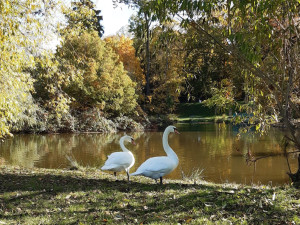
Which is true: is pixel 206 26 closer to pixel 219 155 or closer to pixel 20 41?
pixel 20 41

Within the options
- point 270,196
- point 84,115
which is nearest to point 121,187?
point 270,196

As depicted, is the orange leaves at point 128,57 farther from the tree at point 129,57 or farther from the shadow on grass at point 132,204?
the shadow on grass at point 132,204

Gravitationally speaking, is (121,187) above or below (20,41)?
below

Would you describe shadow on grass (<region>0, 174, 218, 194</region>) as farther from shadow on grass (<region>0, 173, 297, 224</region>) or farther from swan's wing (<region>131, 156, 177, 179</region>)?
swan's wing (<region>131, 156, 177, 179</region>)

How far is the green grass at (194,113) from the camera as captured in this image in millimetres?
45219

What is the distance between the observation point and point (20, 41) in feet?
26.5

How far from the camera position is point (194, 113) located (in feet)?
167

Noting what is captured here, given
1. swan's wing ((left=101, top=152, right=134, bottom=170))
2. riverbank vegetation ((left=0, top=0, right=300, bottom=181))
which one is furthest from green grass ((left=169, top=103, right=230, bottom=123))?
swan's wing ((left=101, top=152, right=134, bottom=170))

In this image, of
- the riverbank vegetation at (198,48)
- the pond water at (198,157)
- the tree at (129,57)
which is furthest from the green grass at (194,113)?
the riverbank vegetation at (198,48)

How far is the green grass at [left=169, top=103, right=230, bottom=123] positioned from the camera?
1780 inches

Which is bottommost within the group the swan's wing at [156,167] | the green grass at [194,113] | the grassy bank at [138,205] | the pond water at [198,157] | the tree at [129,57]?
the pond water at [198,157]

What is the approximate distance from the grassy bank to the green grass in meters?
37.1

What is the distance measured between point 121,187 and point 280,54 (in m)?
4.49

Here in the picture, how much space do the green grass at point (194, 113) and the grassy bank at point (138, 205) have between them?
37.1 m
